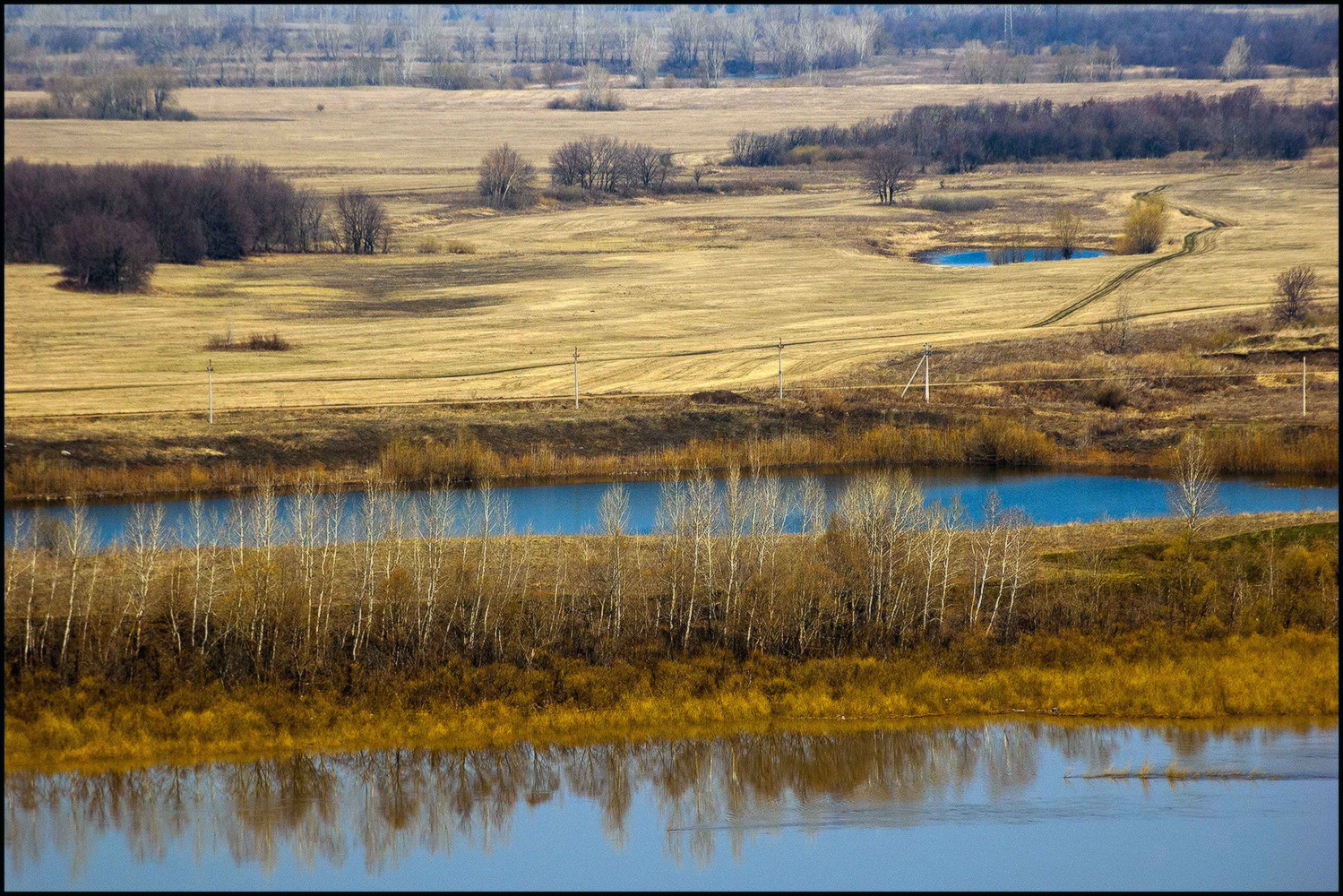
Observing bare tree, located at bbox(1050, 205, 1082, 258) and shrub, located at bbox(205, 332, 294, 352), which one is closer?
shrub, located at bbox(205, 332, 294, 352)

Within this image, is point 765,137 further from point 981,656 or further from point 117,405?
point 981,656

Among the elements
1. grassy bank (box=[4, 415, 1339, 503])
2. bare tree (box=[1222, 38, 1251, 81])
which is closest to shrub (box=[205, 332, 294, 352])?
grassy bank (box=[4, 415, 1339, 503])

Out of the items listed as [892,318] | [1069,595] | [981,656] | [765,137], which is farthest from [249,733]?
Result: [765,137]

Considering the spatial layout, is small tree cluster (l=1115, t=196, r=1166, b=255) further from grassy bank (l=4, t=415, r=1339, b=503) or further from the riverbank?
grassy bank (l=4, t=415, r=1339, b=503)

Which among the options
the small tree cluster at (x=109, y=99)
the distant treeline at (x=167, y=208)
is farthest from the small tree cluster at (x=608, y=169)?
the small tree cluster at (x=109, y=99)

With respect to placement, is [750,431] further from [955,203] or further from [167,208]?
[955,203]
